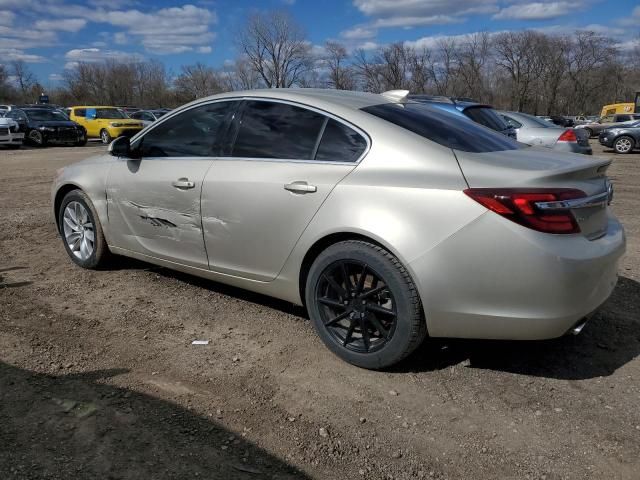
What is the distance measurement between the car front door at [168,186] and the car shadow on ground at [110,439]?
1.32m

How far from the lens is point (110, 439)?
2621 mm

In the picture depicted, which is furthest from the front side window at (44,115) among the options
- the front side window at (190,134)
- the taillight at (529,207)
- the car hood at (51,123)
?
the taillight at (529,207)

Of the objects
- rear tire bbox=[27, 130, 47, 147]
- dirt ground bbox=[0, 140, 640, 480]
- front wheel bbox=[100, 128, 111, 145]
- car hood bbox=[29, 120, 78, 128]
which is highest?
car hood bbox=[29, 120, 78, 128]

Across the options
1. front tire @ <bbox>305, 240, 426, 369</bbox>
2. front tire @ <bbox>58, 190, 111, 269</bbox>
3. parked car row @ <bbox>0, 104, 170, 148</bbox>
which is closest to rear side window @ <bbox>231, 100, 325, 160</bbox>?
front tire @ <bbox>305, 240, 426, 369</bbox>

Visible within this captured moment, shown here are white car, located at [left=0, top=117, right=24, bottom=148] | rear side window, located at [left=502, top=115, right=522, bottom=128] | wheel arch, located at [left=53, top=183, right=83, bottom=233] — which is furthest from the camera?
white car, located at [left=0, top=117, right=24, bottom=148]

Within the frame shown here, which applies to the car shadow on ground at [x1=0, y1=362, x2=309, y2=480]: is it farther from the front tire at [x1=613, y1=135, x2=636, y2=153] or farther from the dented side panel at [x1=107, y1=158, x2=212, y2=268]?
the front tire at [x1=613, y1=135, x2=636, y2=153]

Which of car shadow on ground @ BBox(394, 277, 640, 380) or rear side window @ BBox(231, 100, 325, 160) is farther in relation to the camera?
rear side window @ BBox(231, 100, 325, 160)

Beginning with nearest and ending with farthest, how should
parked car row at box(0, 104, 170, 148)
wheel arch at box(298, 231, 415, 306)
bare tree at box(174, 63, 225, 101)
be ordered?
wheel arch at box(298, 231, 415, 306) → parked car row at box(0, 104, 170, 148) → bare tree at box(174, 63, 225, 101)

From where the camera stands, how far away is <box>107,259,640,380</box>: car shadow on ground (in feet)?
11.0

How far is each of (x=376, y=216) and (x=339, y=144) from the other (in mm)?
597

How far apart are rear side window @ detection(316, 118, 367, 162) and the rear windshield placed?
0.23 metres

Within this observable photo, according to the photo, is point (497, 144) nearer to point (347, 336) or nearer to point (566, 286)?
point (566, 286)

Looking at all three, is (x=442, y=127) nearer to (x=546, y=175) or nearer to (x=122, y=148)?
(x=546, y=175)

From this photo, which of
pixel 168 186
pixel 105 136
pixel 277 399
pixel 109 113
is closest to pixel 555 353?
pixel 277 399
